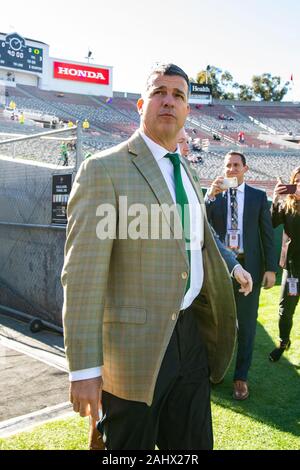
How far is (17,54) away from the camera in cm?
4878

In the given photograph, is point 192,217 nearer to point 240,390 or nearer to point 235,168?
point 235,168

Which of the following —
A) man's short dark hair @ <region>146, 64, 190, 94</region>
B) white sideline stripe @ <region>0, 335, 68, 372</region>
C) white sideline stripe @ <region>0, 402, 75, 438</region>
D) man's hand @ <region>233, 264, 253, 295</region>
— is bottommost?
white sideline stripe @ <region>0, 335, 68, 372</region>

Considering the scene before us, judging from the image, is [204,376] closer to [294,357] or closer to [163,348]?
[163,348]

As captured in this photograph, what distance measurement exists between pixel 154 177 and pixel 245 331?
2.65 metres

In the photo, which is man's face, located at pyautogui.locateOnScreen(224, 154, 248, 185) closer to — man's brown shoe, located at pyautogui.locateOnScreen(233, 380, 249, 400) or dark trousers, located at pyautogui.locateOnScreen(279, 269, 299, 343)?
dark trousers, located at pyautogui.locateOnScreen(279, 269, 299, 343)

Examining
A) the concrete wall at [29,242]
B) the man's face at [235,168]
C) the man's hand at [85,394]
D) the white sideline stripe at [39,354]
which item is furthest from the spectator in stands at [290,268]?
the man's hand at [85,394]

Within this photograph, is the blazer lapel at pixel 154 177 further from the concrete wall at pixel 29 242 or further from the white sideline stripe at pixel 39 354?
the concrete wall at pixel 29 242

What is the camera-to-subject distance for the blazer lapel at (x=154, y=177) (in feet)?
6.37

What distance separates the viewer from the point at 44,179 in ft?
21.4

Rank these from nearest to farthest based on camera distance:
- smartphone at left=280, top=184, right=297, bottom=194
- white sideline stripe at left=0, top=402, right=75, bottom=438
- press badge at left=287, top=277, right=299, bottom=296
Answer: white sideline stripe at left=0, top=402, right=75, bottom=438 → smartphone at left=280, top=184, right=297, bottom=194 → press badge at left=287, top=277, right=299, bottom=296

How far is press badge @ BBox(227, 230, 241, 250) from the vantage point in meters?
4.26

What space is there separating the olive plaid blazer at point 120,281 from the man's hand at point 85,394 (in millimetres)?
62

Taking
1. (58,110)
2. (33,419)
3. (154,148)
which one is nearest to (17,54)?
(58,110)

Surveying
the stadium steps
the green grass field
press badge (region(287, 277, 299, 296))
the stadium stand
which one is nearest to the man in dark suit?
the green grass field
